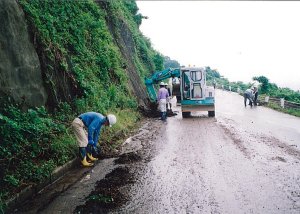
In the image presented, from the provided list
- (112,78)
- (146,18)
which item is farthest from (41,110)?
(146,18)

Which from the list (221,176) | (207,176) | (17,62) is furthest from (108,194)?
(17,62)

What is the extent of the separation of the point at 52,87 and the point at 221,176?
6093mm

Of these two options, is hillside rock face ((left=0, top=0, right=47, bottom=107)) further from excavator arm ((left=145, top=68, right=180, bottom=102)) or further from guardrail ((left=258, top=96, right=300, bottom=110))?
guardrail ((left=258, top=96, right=300, bottom=110))

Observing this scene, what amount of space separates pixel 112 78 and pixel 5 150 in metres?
11.0

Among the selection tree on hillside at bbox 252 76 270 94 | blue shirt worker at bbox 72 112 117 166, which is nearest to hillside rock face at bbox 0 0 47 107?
blue shirt worker at bbox 72 112 117 166

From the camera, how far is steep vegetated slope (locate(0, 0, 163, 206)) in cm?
737

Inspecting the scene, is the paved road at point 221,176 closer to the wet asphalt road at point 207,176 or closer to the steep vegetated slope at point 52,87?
the wet asphalt road at point 207,176

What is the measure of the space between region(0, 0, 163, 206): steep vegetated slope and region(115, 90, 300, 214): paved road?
2.44 metres

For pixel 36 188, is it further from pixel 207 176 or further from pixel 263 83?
pixel 263 83

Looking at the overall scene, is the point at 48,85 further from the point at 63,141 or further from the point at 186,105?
the point at 186,105

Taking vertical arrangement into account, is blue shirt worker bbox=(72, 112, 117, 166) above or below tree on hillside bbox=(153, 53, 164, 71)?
below

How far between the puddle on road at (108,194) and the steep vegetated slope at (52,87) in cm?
142

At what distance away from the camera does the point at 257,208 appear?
5656mm

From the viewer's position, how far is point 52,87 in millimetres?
10312
